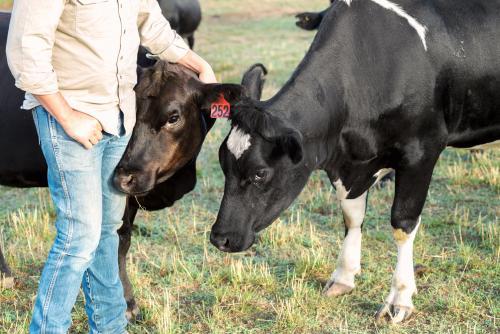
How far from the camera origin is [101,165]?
141 inches

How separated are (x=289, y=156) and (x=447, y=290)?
153 centimetres

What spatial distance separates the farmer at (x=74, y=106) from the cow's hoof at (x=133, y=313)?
794 mm

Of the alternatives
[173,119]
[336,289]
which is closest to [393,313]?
[336,289]

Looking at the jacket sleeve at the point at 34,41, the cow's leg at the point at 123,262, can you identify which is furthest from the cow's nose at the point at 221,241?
the jacket sleeve at the point at 34,41

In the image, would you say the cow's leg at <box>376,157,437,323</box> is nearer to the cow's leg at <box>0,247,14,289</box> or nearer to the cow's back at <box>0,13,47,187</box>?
the cow's back at <box>0,13,47,187</box>

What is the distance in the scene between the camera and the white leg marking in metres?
4.39

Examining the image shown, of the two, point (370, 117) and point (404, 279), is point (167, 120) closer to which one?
point (370, 117)

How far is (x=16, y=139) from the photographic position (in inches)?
167

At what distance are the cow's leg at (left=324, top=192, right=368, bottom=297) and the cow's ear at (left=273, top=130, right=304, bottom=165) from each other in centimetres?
119

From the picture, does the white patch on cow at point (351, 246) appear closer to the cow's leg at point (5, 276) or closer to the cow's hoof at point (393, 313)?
the cow's hoof at point (393, 313)

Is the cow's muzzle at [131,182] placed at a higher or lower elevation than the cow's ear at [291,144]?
lower

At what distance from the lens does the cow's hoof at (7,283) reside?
4770mm

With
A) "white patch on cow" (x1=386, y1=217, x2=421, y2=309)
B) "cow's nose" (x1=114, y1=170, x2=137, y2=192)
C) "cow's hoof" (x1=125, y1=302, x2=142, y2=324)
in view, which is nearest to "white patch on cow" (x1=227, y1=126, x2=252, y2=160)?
"cow's nose" (x1=114, y1=170, x2=137, y2=192)

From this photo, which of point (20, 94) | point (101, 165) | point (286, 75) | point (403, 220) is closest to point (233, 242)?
point (101, 165)
